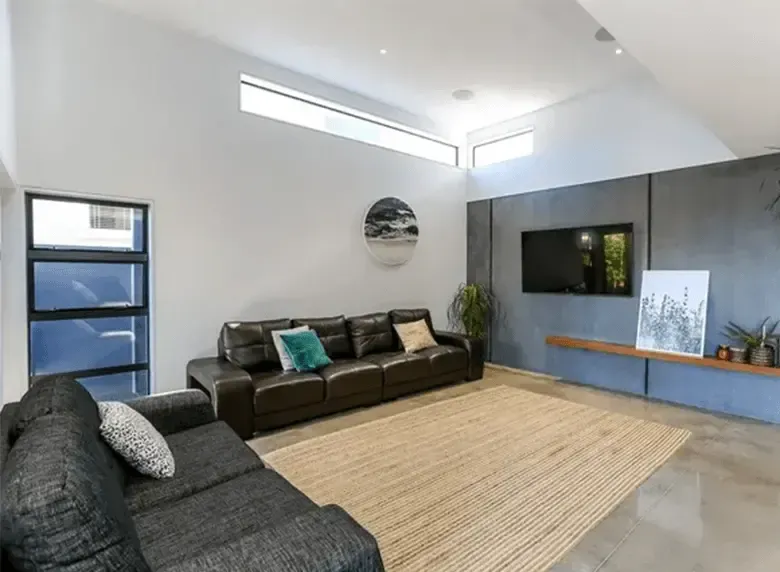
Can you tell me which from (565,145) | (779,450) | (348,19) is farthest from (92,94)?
(779,450)

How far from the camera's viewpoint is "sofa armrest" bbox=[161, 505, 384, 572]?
1129 mm

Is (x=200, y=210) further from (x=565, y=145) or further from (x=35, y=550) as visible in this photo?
(x=565, y=145)

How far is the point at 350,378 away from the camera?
4172 mm

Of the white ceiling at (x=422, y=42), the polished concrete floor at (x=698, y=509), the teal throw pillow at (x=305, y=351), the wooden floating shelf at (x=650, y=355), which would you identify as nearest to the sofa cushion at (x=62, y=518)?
the polished concrete floor at (x=698, y=509)

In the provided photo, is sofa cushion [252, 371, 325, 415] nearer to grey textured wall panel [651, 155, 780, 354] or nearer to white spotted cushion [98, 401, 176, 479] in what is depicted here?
white spotted cushion [98, 401, 176, 479]

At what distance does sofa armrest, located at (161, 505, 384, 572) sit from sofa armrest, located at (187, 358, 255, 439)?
232cm

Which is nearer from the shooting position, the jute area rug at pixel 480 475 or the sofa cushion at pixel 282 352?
the jute area rug at pixel 480 475

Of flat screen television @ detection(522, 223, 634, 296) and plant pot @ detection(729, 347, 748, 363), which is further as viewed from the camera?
flat screen television @ detection(522, 223, 634, 296)

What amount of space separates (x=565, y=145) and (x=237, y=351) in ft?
14.9

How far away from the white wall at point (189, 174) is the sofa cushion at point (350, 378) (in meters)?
0.95

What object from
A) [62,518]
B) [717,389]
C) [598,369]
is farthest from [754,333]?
[62,518]

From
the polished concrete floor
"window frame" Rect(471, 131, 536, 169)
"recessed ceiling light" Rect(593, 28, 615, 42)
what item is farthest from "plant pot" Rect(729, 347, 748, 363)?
"window frame" Rect(471, 131, 536, 169)

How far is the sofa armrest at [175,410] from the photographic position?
2438 mm

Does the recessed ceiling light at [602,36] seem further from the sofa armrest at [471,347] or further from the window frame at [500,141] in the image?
the sofa armrest at [471,347]
